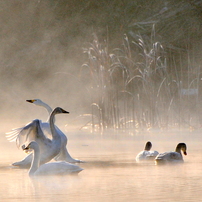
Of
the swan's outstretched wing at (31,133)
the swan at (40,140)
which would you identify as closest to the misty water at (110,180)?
the swan at (40,140)

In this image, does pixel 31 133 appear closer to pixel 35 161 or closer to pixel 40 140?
pixel 40 140

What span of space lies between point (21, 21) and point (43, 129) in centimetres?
2413

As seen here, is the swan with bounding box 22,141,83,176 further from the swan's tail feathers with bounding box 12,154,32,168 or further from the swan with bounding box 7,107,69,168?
the swan's tail feathers with bounding box 12,154,32,168

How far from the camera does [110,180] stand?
7230 millimetres

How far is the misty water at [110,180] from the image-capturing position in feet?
20.1

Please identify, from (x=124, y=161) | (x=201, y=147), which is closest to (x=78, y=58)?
(x=201, y=147)

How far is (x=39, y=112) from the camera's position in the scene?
23.2 meters

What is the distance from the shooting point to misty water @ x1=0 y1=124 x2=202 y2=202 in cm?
613

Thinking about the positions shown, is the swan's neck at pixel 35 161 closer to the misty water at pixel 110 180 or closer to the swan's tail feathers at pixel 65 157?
the misty water at pixel 110 180

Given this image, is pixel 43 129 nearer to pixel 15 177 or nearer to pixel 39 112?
pixel 15 177

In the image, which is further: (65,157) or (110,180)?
(65,157)

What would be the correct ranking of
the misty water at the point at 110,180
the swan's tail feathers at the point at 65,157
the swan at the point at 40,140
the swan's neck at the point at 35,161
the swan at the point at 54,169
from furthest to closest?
the swan's tail feathers at the point at 65,157 → the swan at the point at 40,140 → the swan's neck at the point at 35,161 → the swan at the point at 54,169 → the misty water at the point at 110,180

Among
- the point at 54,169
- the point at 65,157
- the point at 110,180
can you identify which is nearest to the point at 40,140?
the point at 65,157

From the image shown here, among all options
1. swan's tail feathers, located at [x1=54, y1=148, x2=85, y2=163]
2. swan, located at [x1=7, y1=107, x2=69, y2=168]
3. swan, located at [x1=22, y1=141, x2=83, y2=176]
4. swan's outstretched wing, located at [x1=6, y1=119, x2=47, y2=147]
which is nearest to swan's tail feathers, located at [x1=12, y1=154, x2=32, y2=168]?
swan, located at [x1=7, y1=107, x2=69, y2=168]
